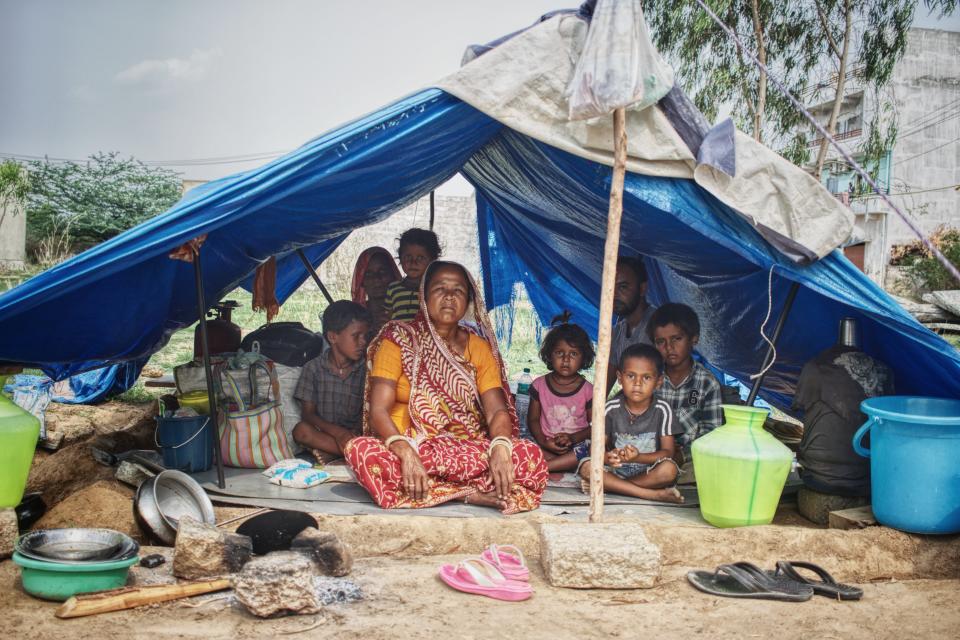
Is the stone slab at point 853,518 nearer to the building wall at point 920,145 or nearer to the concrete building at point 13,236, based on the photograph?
the building wall at point 920,145

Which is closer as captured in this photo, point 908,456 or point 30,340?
point 908,456

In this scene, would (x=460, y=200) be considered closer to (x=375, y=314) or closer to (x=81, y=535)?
(x=375, y=314)

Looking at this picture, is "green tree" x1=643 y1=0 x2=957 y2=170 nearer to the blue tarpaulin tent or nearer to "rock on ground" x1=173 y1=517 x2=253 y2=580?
the blue tarpaulin tent

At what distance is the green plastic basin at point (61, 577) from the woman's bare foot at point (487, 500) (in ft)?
5.56

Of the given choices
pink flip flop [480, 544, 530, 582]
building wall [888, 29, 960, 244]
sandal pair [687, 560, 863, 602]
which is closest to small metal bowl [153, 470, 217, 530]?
pink flip flop [480, 544, 530, 582]

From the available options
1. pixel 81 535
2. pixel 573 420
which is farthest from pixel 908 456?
pixel 81 535

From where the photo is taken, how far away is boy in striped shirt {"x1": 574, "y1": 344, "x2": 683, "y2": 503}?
13.9ft

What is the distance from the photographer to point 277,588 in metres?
2.72

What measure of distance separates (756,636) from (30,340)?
12.9ft

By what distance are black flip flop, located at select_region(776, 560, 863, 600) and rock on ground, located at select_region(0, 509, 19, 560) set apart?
316cm

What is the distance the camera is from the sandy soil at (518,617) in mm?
2631

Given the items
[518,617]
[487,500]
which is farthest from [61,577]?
[487,500]

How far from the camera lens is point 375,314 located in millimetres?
5891

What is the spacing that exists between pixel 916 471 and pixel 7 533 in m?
3.89
